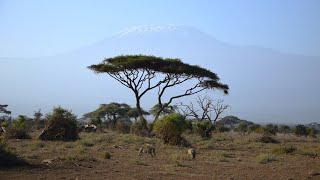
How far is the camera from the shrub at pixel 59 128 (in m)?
26.9

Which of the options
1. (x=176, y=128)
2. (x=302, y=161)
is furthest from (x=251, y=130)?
(x=302, y=161)

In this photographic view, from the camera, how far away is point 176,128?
1040 inches

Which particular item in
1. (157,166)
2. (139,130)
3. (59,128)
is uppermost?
(139,130)

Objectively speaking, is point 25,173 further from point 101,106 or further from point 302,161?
point 101,106

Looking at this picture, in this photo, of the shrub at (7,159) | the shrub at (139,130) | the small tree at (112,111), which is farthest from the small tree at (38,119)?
the shrub at (7,159)

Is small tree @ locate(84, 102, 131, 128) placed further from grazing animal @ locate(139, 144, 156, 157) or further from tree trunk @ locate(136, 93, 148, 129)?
grazing animal @ locate(139, 144, 156, 157)

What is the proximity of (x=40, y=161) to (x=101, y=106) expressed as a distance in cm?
4818

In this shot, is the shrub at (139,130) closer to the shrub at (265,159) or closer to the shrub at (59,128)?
the shrub at (59,128)

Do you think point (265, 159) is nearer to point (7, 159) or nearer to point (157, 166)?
point (157, 166)

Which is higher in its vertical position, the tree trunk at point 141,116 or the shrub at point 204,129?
the tree trunk at point 141,116

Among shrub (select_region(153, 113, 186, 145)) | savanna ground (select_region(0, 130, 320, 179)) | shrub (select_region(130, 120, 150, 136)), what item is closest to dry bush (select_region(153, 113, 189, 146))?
shrub (select_region(153, 113, 186, 145))

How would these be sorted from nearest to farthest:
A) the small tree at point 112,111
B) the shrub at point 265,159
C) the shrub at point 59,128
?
1. the shrub at point 265,159
2. the shrub at point 59,128
3. the small tree at point 112,111

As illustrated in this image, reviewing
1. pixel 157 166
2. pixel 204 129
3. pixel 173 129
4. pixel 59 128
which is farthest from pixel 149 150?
pixel 204 129

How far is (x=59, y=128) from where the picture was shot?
89.1 ft
